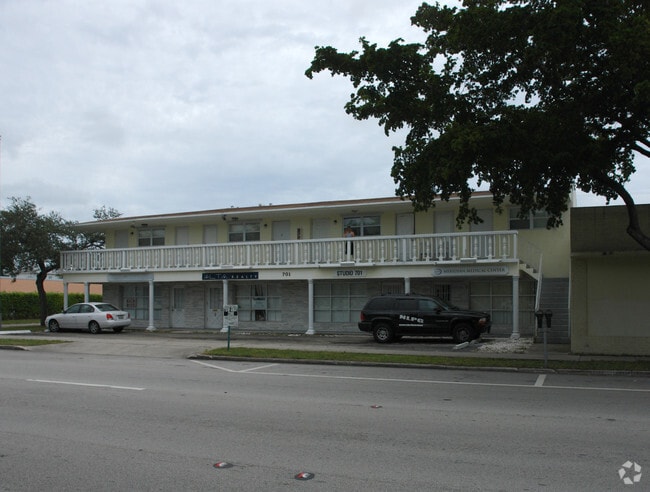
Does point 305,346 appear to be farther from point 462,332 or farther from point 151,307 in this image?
point 151,307

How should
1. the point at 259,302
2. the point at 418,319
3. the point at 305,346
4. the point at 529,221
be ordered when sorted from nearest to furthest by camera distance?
the point at 305,346 → the point at 418,319 → the point at 529,221 → the point at 259,302

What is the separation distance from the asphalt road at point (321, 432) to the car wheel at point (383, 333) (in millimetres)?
7852

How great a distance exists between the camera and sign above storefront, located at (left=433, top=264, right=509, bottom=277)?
21875 millimetres

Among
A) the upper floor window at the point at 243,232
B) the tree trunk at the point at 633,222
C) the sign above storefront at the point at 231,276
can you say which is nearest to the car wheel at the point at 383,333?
the sign above storefront at the point at 231,276

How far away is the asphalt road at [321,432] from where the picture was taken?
570cm

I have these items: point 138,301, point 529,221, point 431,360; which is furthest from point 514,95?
point 138,301

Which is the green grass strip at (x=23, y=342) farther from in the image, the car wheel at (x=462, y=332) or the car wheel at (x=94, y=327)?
the car wheel at (x=462, y=332)

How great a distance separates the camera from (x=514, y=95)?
14703 mm

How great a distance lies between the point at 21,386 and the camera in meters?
11.4

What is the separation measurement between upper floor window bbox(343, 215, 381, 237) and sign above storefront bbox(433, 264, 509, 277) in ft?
14.6

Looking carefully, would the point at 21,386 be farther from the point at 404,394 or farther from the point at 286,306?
the point at 286,306

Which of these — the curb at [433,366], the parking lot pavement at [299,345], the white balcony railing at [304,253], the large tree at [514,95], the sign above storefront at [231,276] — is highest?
the large tree at [514,95]

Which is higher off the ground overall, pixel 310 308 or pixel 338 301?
pixel 338 301

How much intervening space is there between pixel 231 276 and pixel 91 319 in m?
6.25
